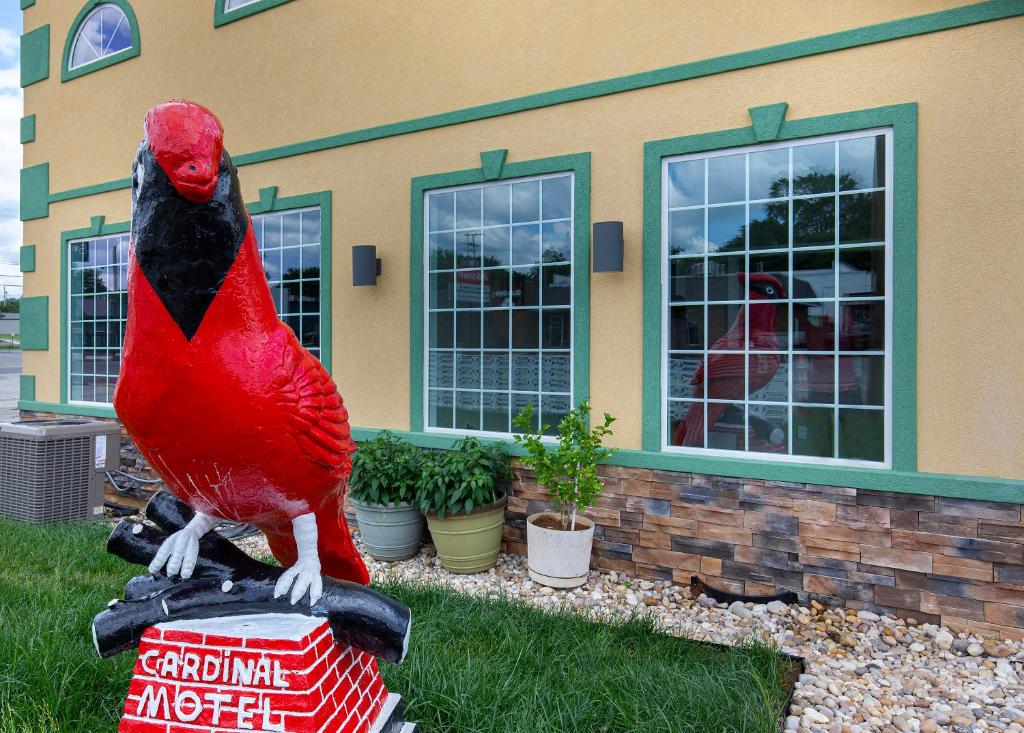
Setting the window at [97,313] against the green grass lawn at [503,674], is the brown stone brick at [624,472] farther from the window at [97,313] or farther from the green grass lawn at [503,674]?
the window at [97,313]

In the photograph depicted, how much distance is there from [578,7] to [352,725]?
15.2ft

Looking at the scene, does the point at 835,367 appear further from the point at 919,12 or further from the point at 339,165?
the point at 339,165

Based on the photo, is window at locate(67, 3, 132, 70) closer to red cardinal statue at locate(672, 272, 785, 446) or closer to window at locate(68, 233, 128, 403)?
window at locate(68, 233, 128, 403)

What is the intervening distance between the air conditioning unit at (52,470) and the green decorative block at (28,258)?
3.00 meters

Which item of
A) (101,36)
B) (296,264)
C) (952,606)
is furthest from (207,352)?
(101,36)

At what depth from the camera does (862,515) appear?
379 centimetres

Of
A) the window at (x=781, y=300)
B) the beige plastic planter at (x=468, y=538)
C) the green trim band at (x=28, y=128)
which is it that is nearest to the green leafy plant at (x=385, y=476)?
the beige plastic planter at (x=468, y=538)

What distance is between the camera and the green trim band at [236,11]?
598cm

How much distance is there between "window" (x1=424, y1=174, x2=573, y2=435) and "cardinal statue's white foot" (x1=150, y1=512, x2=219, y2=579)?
328cm

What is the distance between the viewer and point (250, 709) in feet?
5.01

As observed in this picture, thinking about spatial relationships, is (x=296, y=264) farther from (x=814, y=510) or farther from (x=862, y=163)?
(x=814, y=510)

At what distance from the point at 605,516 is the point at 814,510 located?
1334 millimetres

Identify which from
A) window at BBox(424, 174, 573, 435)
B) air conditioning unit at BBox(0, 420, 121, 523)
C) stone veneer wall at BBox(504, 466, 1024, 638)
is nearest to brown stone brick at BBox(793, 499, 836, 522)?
stone veneer wall at BBox(504, 466, 1024, 638)

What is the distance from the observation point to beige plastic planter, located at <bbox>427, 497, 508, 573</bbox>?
4.49m
